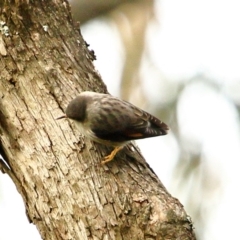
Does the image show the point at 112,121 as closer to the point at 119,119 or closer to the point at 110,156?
the point at 119,119

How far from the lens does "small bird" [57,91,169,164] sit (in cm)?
374

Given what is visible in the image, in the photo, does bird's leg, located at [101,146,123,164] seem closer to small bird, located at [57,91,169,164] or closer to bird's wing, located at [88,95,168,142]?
small bird, located at [57,91,169,164]

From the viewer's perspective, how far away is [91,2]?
18.2 ft

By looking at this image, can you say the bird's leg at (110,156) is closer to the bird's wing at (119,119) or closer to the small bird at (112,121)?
the small bird at (112,121)

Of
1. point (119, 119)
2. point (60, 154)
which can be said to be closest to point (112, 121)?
point (119, 119)

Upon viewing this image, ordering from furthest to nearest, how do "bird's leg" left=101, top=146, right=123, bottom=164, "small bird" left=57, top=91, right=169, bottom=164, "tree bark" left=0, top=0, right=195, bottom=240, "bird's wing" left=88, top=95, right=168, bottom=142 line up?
"bird's wing" left=88, top=95, right=168, bottom=142 < "small bird" left=57, top=91, right=169, bottom=164 < "bird's leg" left=101, top=146, right=123, bottom=164 < "tree bark" left=0, top=0, right=195, bottom=240

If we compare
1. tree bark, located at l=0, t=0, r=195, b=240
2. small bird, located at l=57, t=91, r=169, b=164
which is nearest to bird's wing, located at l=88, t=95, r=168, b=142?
small bird, located at l=57, t=91, r=169, b=164

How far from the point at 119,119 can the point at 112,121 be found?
49 millimetres

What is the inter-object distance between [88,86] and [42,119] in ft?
1.40

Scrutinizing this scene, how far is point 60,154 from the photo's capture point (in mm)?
3547

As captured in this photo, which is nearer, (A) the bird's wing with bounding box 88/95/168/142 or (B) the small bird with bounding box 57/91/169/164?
(B) the small bird with bounding box 57/91/169/164

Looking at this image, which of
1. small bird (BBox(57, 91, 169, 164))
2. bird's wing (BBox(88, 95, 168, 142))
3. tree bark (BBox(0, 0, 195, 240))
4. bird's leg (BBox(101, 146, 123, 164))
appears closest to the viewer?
tree bark (BBox(0, 0, 195, 240))

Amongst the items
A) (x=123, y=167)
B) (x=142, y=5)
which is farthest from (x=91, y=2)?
(x=123, y=167)

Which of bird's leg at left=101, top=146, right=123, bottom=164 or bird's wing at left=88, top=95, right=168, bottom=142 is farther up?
bird's wing at left=88, top=95, right=168, bottom=142
